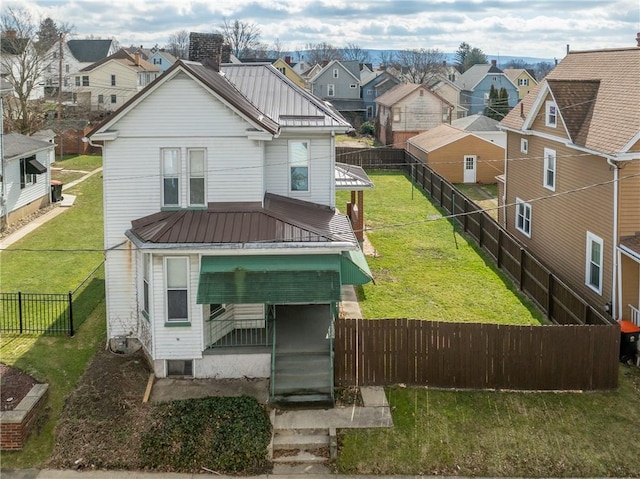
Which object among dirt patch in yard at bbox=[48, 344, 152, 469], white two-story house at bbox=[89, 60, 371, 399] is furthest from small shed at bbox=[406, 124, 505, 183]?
dirt patch in yard at bbox=[48, 344, 152, 469]

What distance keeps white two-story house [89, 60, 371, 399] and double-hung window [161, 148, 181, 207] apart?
0.03m

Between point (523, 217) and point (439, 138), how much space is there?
2168 centimetres

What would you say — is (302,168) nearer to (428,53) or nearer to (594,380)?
(594,380)

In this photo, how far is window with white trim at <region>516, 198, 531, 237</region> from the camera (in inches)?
1058

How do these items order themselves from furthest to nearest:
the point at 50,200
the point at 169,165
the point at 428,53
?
the point at 428,53 < the point at 50,200 < the point at 169,165

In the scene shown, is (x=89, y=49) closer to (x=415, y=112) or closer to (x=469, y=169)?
(x=415, y=112)

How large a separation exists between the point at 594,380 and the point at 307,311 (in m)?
7.93

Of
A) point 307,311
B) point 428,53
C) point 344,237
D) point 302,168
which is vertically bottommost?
point 307,311

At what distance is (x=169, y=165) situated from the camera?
16.7 meters

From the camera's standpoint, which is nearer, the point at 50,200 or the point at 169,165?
the point at 169,165

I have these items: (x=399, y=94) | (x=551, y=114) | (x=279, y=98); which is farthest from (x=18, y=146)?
(x=399, y=94)

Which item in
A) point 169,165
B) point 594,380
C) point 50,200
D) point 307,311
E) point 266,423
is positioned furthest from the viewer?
point 50,200

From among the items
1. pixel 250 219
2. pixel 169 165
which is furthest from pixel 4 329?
pixel 250 219

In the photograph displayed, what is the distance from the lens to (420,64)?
126688 millimetres
